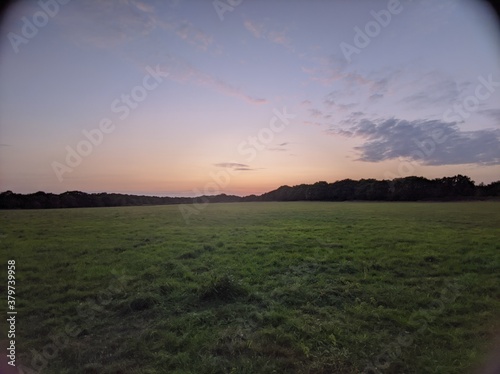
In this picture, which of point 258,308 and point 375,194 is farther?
point 375,194

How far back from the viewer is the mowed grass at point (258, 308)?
16.1 ft

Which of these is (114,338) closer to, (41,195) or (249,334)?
(249,334)

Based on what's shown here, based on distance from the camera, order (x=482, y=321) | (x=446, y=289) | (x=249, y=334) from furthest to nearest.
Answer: (x=446, y=289) < (x=482, y=321) < (x=249, y=334)

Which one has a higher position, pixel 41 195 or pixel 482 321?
pixel 41 195

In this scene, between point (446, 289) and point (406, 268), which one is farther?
point (406, 268)

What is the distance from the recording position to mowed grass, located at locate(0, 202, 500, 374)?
16.1ft

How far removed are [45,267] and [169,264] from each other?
463cm

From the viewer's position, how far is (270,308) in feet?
22.4

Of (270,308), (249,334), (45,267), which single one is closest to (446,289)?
(270,308)

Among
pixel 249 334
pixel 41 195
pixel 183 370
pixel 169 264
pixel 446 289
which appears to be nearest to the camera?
pixel 183 370

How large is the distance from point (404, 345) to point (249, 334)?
9.87 ft

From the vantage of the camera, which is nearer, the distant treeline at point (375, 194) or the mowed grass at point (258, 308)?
the mowed grass at point (258, 308)

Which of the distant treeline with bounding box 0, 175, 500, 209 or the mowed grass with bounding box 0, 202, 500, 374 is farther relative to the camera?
the distant treeline with bounding box 0, 175, 500, 209

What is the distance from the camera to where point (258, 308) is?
22.5ft
